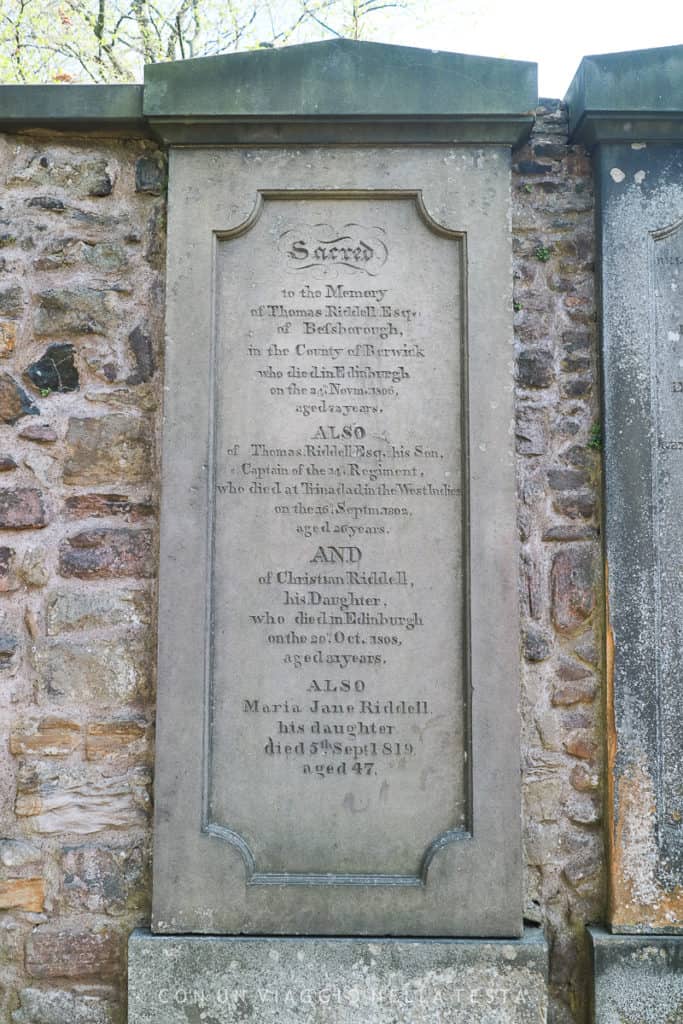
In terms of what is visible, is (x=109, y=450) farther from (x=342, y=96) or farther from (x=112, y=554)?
(x=342, y=96)

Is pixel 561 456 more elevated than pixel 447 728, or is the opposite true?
pixel 561 456

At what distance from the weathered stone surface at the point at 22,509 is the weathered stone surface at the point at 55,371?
1.22 ft

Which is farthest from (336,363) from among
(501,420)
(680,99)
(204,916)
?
(204,916)

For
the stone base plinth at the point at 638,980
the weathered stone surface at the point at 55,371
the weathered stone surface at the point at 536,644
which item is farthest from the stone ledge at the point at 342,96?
the stone base plinth at the point at 638,980

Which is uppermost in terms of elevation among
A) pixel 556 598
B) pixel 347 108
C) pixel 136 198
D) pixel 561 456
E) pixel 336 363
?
pixel 347 108

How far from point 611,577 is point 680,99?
164cm

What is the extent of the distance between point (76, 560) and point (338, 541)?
902 mm

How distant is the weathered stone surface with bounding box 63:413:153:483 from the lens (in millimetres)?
3131

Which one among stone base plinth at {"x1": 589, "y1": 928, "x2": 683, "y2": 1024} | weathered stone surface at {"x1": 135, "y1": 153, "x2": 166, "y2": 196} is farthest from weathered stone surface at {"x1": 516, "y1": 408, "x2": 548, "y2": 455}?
stone base plinth at {"x1": 589, "y1": 928, "x2": 683, "y2": 1024}

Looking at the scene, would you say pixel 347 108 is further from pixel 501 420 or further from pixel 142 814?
pixel 142 814

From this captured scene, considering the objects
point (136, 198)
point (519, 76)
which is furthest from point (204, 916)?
point (519, 76)

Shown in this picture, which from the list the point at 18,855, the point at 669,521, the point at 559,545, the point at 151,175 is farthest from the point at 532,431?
the point at 18,855

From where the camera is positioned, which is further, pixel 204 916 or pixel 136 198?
pixel 136 198

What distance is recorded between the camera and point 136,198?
10.6 ft
